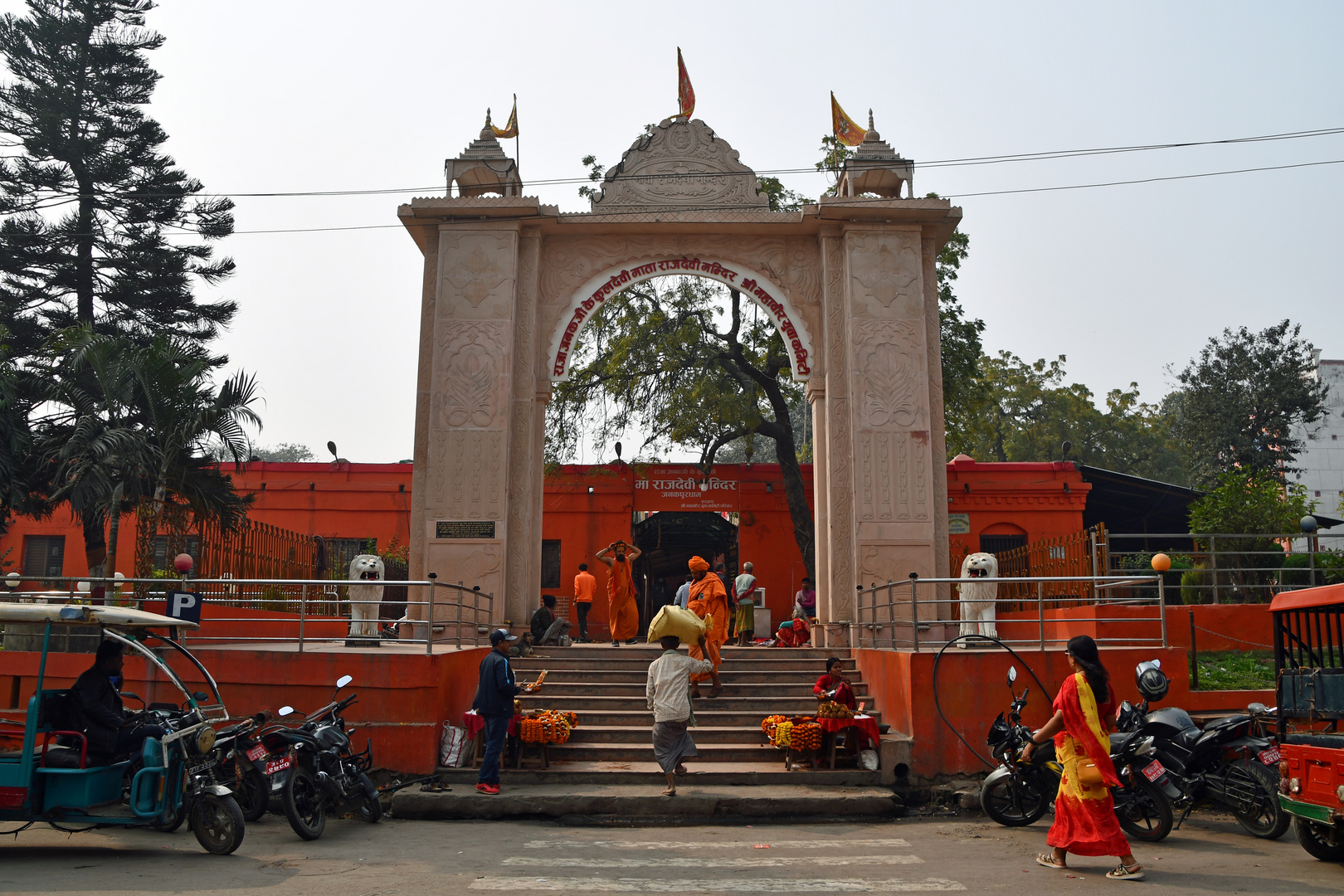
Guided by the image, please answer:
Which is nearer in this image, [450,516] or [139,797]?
[139,797]

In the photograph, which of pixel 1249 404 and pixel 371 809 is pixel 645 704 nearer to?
pixel 371 809

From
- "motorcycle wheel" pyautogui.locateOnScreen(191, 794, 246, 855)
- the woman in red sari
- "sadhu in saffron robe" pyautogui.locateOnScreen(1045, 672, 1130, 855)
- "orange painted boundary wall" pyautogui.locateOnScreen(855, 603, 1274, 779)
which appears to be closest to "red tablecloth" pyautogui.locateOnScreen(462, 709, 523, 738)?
"motorcycle wheel" pyautogui.locateOnScreen(191, 794, 246, 855)

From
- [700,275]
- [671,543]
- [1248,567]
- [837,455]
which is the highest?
[700,275]

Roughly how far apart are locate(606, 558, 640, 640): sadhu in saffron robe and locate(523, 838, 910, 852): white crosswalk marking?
680 cm

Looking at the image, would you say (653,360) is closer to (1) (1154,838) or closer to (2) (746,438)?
(2) (746,438)

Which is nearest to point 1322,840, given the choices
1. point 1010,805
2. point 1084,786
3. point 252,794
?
point 1084,786

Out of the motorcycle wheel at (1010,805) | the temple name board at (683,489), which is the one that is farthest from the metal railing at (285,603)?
the temple name board at (683,489)

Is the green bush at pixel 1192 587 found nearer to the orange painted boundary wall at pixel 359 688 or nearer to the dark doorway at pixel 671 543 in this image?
the dark doorway at pixel 671 543

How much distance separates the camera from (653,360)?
2084 cm

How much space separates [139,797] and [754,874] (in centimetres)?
436

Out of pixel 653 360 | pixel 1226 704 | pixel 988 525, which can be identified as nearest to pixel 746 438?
pixel 653 360

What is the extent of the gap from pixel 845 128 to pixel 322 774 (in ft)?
39.4

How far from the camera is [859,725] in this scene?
996cm

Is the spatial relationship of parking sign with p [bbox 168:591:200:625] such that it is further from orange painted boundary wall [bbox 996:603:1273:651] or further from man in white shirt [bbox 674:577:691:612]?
orange painted boundary wall [bbox 996:603:1273:651]
